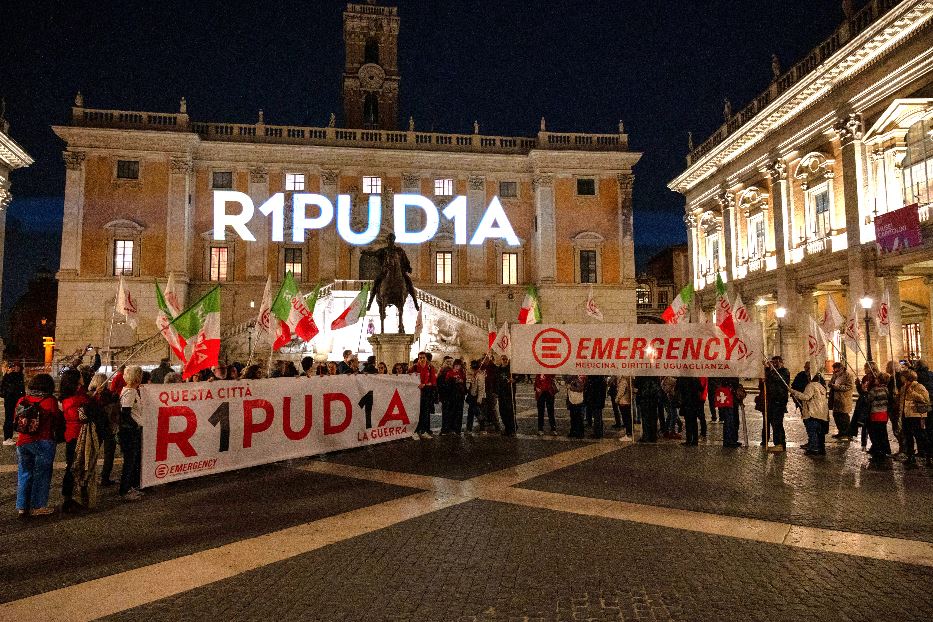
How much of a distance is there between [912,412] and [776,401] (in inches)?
84.8

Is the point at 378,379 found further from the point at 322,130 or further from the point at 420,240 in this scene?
the point at 322,130

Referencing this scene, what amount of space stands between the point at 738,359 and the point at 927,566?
6870 mm

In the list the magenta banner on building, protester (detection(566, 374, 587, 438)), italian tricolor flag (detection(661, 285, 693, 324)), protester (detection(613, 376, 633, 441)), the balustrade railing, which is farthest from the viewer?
the balustrade railing

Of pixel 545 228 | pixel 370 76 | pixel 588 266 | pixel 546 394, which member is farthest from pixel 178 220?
pixel 546 394

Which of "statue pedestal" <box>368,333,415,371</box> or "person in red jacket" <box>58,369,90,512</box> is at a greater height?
"statue pedestal" <box>368,333,415,371</box>

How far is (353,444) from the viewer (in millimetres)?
10773

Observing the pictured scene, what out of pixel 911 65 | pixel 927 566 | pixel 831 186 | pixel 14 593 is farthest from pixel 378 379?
pixel 831 186

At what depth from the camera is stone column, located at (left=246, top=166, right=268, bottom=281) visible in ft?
120

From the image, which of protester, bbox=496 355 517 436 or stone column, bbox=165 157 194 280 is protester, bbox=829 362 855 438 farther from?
stone column, bbox=165 157 194 280

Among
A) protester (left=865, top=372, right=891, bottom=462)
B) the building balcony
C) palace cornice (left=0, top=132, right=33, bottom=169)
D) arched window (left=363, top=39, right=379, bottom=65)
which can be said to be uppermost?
arched window (left=363, top=39, right=379, bottom=65)

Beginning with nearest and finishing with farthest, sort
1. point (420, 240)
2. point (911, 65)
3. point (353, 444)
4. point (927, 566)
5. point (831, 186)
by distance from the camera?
1. point (927, 566)
2. point (353, 444)
3. point (911, 65)
4. point (831, 186)
5. point (420, 240)

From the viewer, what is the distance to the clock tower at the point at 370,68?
1812 inches

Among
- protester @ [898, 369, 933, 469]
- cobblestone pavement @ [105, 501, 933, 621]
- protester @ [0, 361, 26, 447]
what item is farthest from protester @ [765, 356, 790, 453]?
protester @ [0, 361, 26, 447]

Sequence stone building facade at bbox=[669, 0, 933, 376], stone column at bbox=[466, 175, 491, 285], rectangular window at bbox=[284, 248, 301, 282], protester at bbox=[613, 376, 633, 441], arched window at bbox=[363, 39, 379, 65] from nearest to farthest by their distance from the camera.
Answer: protester at bbox=[613, 376, 633, 441]
stone building facade at bbox=[669, 0, 933, 376]
rectangular window at bbox=[284, 248, 301, 282]
stone column at bbox=[466, 175, 491, 285]
arched window at bbox=[363, 39, 379, 65]
